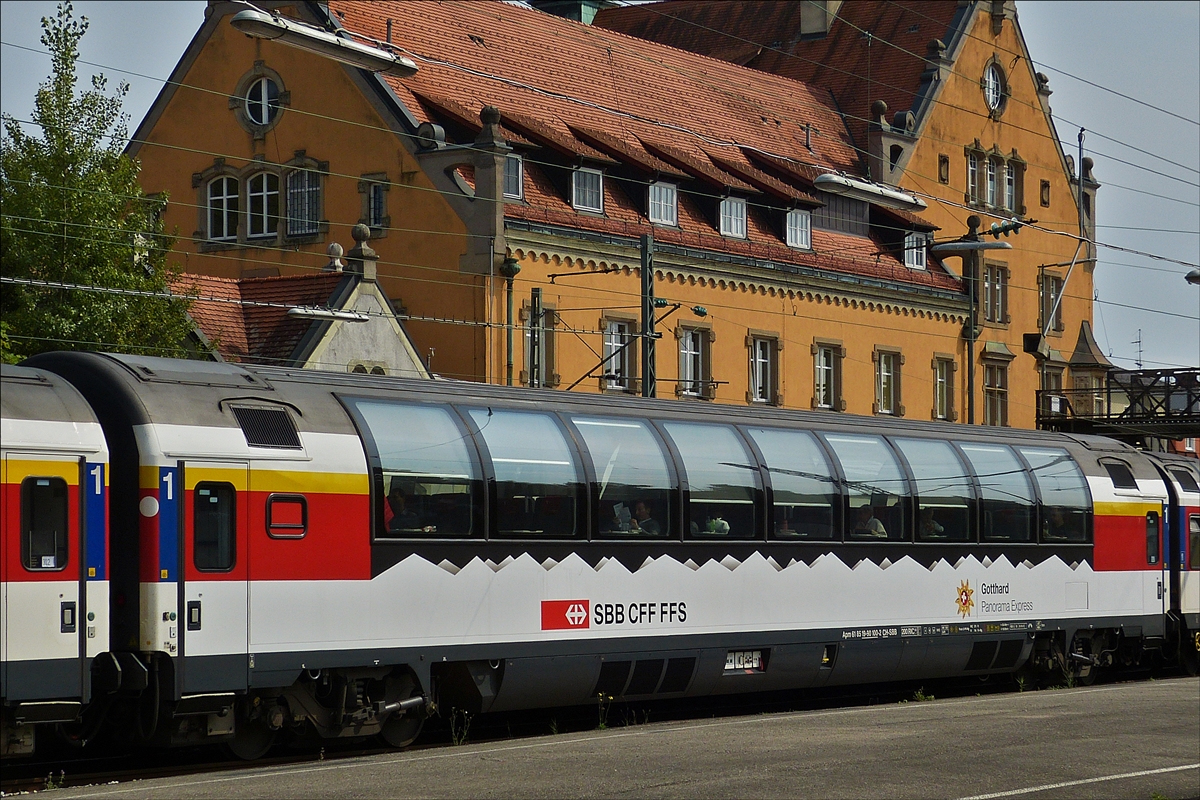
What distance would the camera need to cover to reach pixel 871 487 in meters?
23.0

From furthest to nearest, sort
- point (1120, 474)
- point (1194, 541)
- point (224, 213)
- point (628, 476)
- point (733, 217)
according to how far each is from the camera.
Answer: point (733, 217)
point (224, 213)
point (1194, 541)
point (1120, 474)
point (628, 476)

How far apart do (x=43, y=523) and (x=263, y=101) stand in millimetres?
29185

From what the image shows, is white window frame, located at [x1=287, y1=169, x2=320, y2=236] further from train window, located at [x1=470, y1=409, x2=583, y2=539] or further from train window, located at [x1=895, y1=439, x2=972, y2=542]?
train window, located at [x1=470, y1=409, x2=583, y2=539]

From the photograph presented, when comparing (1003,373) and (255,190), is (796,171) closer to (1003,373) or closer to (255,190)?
(1003,373)

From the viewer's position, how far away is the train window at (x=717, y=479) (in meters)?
20.6

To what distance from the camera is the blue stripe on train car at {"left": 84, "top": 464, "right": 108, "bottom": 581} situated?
15281 mm

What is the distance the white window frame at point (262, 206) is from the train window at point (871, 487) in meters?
22.4

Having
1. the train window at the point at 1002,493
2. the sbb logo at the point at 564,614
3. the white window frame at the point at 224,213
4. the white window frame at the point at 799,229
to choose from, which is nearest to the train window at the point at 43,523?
the sbb logo at the point at 564,614

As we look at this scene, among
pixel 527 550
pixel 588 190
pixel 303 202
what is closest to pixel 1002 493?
pixel 527 550

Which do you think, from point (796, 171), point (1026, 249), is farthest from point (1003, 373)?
point (796, 171)

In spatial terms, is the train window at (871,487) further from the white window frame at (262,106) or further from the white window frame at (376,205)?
the white window frame at (262,106)

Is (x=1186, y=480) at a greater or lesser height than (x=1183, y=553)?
greater

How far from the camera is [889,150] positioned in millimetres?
55688

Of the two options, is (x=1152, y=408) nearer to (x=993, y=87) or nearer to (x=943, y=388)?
(x=943, y=388)
